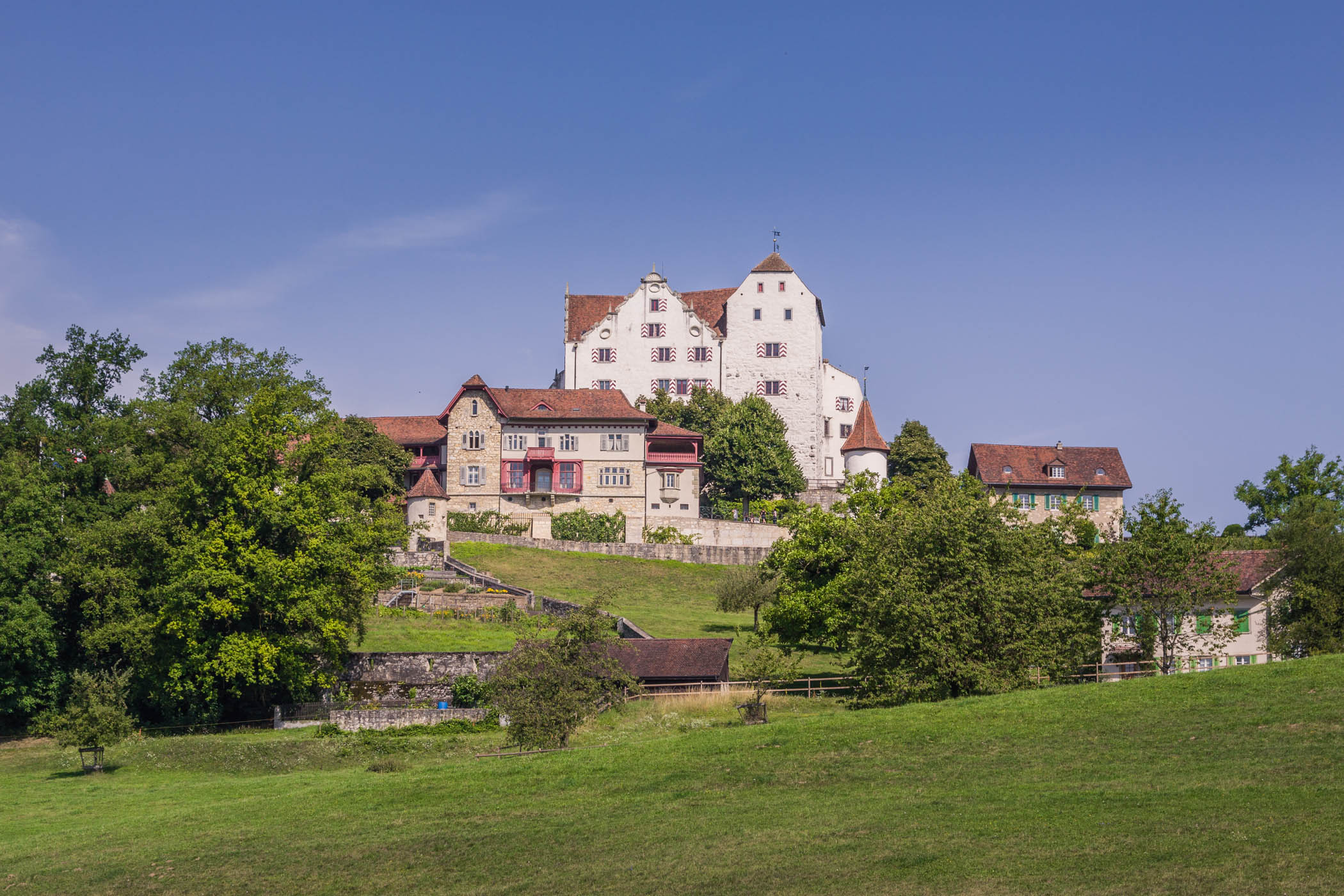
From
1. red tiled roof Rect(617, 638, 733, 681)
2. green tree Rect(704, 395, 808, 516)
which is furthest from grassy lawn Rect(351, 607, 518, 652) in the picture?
green tree Rect(704, 395, 808, 516)

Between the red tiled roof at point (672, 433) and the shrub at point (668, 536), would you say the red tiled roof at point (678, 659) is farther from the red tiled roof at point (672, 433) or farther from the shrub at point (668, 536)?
the red tiled roof at point (672, 433)

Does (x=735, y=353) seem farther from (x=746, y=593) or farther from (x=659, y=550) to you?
(x=746, y=593)

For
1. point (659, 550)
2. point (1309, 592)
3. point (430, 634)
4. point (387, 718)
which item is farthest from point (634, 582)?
point (1309, 592)

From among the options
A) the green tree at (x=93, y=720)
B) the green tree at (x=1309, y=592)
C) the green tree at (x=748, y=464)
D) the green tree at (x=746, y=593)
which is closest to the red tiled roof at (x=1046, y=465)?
the green tree at (x=748, y=464)

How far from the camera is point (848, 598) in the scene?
142 feet

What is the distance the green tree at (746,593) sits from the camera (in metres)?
63.4

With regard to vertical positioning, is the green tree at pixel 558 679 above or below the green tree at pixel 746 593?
below

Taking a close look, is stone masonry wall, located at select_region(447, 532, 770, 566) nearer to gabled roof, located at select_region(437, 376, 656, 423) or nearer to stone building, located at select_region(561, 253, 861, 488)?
gabled roof, located at select_region(437, 376, 656, 423)

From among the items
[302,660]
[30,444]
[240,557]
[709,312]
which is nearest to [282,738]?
[302,660]

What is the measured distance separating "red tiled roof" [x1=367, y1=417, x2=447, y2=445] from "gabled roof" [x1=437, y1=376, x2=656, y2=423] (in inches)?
46.3

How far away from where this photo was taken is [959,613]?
37562mm

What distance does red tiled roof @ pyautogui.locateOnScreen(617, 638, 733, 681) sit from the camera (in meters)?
43.8

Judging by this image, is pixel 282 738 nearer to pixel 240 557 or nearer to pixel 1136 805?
pixel 240 557

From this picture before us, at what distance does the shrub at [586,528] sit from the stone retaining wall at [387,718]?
3686 cm
